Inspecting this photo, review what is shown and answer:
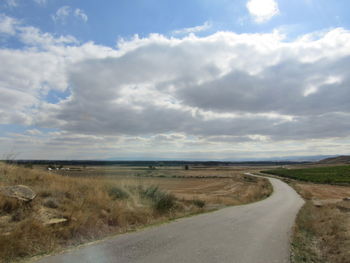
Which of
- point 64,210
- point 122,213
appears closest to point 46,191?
point 64,210

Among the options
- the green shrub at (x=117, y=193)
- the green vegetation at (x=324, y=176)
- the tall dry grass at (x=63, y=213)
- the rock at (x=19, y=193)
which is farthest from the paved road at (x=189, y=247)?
the green vegetation at (x=324, y=176)

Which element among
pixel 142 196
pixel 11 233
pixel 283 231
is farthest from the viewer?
pixel 142 196

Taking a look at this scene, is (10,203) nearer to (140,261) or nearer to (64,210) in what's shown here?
(64,210)

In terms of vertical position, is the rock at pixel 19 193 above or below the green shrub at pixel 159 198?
above

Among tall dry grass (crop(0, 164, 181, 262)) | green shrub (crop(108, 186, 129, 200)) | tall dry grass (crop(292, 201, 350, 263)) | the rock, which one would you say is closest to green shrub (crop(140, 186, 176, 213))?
tall dry grass (crop(0, 164, 181, 262))

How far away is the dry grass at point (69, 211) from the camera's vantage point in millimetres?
6544

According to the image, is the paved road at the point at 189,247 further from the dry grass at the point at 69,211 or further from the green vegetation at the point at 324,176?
the green vegetation at the point at 324,176

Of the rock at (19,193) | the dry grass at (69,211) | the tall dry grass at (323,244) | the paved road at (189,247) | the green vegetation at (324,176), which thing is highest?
the rock at (19,193)

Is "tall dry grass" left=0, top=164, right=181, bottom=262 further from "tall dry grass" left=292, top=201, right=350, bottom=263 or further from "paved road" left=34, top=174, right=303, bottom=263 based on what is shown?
"tall dry grass" left=292, top=201, right=350, bottom=263

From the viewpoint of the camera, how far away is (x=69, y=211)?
9.05 meters

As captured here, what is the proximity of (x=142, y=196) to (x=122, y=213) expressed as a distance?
11.6 feet

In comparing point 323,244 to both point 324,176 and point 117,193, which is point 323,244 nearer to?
point 117,193

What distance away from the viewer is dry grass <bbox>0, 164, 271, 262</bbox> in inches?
258

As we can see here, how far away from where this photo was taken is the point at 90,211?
971cm
